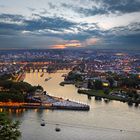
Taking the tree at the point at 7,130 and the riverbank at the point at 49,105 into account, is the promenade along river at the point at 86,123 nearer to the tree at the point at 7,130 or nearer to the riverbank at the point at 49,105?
the riverbank at the point at 49,105

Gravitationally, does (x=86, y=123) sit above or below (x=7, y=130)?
below

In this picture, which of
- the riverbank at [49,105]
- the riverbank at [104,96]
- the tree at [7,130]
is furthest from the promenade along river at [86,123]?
the tree at [7,130]

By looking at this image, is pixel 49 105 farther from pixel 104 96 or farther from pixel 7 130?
pixel 7 130

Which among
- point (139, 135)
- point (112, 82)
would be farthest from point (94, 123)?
point (112, 82)

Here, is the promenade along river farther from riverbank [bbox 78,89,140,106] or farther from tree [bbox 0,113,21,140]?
tree [bbox 0,113,21,140]

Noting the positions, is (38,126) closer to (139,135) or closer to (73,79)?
(139,135)

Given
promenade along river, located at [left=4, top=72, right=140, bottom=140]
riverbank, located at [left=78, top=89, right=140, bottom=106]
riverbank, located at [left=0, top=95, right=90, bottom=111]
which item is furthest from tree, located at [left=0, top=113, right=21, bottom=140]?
riverbank, located at [left=78, top=89, right=140, bottom=106]

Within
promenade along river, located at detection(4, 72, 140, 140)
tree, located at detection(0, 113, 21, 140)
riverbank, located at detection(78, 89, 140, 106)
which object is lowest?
promenade along river, located at detection(4, 72, 140, 140)

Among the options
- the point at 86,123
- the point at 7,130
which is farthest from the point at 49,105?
the point at 7,130
